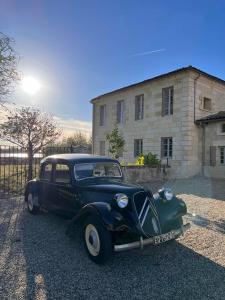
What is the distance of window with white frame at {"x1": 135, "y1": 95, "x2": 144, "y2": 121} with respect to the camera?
65.6ft

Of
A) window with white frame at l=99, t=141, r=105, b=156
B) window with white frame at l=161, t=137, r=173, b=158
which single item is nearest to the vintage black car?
window with white frame at l=161, t=137, r=173, b=158

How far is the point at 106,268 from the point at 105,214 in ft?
2.49

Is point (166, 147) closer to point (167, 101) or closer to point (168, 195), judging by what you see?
point (167, 101)

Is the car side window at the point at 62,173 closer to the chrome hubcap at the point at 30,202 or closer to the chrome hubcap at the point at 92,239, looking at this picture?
the chrome hubcap at the point at 92,239

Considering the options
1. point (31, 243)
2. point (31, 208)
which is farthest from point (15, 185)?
point (31, 243)

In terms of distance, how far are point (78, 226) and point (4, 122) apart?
12.4 metres

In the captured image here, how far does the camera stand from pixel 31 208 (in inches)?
267

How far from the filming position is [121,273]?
3.68 m

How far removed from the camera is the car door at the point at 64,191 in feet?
16.4

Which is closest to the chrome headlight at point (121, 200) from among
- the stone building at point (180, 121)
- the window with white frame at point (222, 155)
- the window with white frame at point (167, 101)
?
the stone building at point (180, 121)

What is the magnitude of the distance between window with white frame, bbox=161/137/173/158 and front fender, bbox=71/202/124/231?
13877 millimetres

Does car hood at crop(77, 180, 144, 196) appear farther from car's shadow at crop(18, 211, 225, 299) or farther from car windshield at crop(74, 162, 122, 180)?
car's shadow at crop(18, 211, 225, 299)

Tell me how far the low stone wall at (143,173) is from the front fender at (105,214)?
839 centimetres

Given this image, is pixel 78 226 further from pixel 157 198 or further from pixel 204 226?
pixel 204 226
